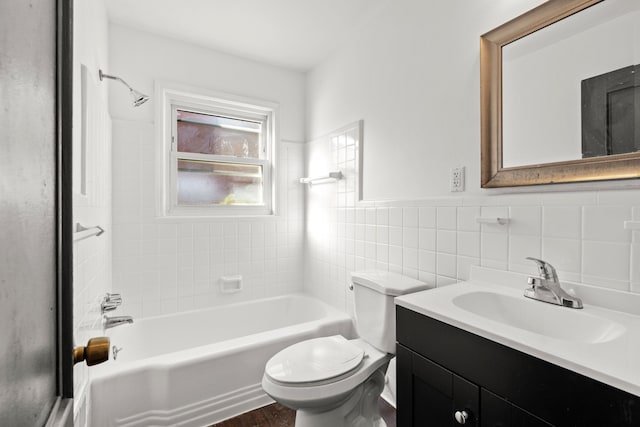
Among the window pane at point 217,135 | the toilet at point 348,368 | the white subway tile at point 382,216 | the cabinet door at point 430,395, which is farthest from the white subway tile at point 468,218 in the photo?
the window pane at point 217,135

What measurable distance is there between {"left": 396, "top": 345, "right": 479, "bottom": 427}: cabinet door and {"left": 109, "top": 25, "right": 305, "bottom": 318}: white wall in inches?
67.9

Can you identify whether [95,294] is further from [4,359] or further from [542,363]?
[542,363]

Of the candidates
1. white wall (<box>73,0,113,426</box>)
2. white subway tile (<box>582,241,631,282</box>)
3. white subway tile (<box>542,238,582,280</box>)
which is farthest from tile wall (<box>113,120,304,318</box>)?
white subway tile (<box>582,241,631,282</box>)

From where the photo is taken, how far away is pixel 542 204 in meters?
1.15

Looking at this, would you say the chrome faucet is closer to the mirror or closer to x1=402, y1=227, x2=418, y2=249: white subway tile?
the mirror

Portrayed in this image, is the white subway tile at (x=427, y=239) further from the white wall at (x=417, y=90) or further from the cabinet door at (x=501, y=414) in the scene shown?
the cabinet door at (x=501, y=414)

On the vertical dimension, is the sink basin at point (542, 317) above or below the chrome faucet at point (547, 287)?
below

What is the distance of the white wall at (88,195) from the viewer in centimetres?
104

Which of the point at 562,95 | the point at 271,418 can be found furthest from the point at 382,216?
the point at 271,418

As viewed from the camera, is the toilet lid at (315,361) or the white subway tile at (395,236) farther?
the white subway tile at (395,236)

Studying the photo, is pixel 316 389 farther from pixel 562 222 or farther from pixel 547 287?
pixel 562 222

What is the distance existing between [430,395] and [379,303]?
0.52 m

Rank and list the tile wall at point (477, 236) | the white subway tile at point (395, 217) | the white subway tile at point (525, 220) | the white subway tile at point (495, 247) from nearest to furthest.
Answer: the tile wall at point (477, 236) < the white subway tile at point (525, 220) < the white subway tile at point (495, 247) < the white subway tile at point (395, 217)

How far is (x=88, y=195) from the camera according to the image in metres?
1.26
